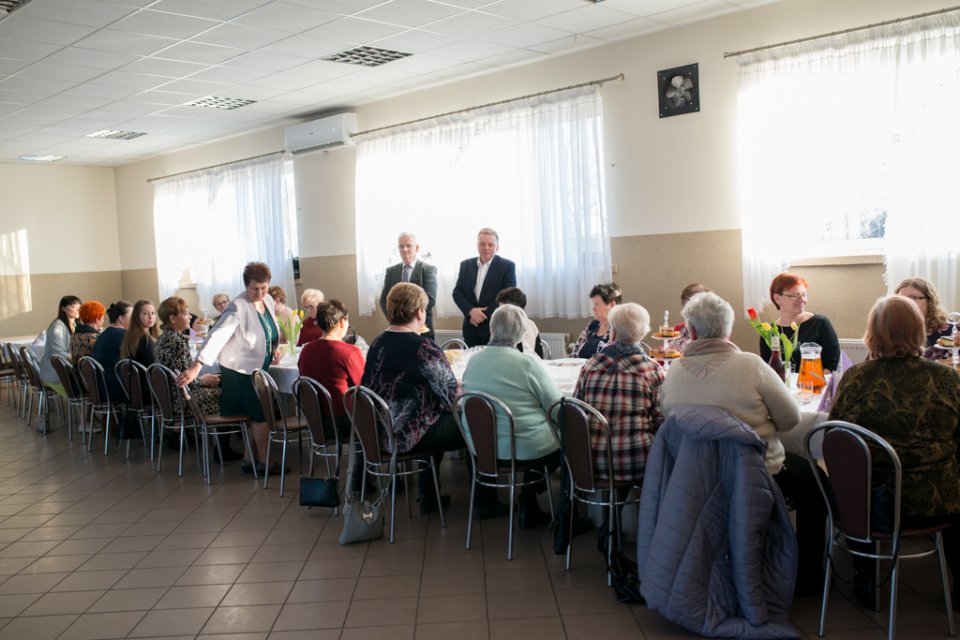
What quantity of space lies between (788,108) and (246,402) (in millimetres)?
4247

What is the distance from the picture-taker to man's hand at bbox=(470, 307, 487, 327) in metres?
6.57

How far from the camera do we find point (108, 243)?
1305 cm

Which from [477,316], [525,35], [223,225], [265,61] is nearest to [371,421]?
[477,316]

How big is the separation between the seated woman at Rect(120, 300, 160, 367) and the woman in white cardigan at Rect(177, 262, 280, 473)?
0.88 meters

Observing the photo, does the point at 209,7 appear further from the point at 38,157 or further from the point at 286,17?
the point at 38,157

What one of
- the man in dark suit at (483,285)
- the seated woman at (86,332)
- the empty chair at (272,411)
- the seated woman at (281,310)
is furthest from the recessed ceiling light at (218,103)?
the empty chair at (272,411)

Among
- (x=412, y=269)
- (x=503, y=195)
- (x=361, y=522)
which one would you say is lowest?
(x=361, y=522)

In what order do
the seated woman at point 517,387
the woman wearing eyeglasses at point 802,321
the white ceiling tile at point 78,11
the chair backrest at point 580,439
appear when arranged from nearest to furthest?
the chair backrest at point 580,439, the seated woman at point 517,387, the woman wearing eyeglasses at point 802,321, the white ceiling tile at point 78,11

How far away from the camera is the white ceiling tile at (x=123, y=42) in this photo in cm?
589

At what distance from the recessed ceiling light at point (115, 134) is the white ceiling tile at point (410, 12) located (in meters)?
5.46

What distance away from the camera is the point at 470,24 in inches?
238

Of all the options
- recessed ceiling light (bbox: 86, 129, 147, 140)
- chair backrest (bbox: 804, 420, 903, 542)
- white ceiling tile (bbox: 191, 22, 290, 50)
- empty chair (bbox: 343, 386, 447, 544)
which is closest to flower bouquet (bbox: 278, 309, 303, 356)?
empty chair (bbox: 343, 386, 447, 544)

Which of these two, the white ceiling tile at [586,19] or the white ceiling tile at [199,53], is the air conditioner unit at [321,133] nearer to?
the white ceiling tile at [199,53]

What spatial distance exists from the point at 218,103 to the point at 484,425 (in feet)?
20.0
